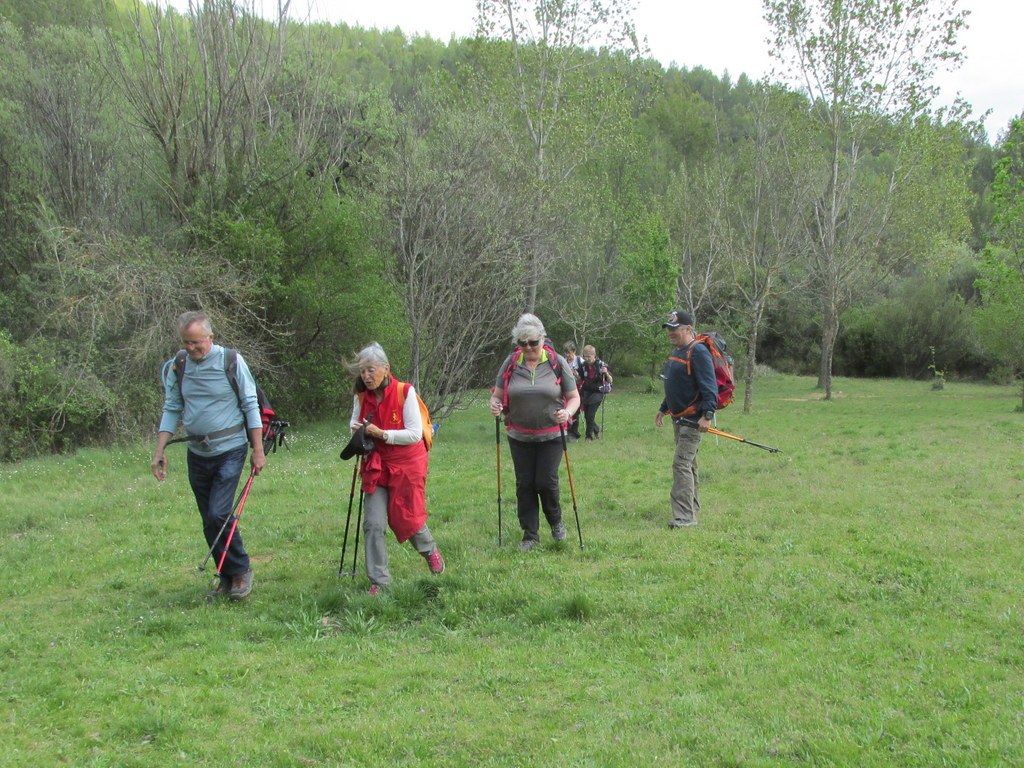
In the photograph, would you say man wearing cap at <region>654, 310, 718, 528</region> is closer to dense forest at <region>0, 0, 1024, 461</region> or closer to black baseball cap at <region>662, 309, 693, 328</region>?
black baseball cap at <region>662, 309, 693, 328</region>

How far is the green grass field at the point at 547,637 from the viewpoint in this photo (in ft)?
13.8

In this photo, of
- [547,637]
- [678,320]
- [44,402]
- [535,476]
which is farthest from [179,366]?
[44,402]

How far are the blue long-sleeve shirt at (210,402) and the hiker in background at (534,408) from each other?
2.20 meters

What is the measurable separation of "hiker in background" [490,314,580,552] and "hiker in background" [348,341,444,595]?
1174 millimetres

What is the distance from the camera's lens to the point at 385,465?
6.68 m

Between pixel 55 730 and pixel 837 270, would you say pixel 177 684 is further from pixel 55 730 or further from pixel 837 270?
pixel 837 270

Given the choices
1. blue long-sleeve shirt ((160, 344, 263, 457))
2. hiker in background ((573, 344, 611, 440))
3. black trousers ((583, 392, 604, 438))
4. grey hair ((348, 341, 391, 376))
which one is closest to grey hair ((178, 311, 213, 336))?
blue long-sleeve shirt ((160, 344, 263, 457))

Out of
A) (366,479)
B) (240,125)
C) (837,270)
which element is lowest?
(366,479)

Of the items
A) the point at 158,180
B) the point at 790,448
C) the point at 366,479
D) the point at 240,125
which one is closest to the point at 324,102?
the point at 240,125

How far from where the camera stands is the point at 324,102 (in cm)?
→ 2191

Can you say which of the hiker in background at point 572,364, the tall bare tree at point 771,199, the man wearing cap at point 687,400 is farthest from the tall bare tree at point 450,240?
the tall bare tree at point 771,199

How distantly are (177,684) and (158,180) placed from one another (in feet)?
56.0

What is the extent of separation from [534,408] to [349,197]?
48.3 feet

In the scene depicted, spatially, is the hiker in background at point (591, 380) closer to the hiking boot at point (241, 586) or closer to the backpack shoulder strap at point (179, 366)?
the hiking boot at point (241, 586)
